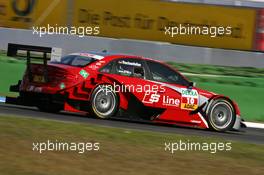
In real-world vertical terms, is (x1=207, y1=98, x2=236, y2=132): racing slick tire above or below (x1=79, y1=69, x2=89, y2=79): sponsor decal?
below

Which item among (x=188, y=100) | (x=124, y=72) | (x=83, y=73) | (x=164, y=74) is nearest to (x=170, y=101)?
(x=188, y=100)

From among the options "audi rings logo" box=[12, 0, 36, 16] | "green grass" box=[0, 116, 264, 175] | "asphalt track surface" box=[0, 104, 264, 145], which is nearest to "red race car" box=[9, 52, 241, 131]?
"asphalt track surface" box=[0, 104, 264, 145]

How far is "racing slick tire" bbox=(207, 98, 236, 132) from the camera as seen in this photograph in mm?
13359

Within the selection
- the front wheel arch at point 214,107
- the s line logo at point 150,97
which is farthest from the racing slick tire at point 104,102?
the front wheel arch at point 214,107

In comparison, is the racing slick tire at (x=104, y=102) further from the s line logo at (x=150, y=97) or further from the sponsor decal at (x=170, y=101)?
the sponsor decal at (x=170, y=101)

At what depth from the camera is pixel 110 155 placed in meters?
8.75

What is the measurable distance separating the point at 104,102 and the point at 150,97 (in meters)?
0.94

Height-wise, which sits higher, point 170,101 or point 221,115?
point 170,101

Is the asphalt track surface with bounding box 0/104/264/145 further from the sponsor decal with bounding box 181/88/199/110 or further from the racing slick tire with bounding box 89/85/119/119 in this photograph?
the sponsor decal with bounding box 181/88/199/110

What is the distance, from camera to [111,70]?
504 inches

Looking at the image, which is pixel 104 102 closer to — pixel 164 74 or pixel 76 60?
pixel 76 60

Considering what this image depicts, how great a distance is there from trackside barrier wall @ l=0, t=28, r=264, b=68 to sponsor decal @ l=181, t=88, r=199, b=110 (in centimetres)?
461

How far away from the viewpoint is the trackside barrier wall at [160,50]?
1795 cm

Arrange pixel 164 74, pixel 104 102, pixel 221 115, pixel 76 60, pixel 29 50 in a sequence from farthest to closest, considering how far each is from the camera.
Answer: pixel 221 115
pixel 164 74
pixel 76 60
pixel 104 102
pixel 29 50
